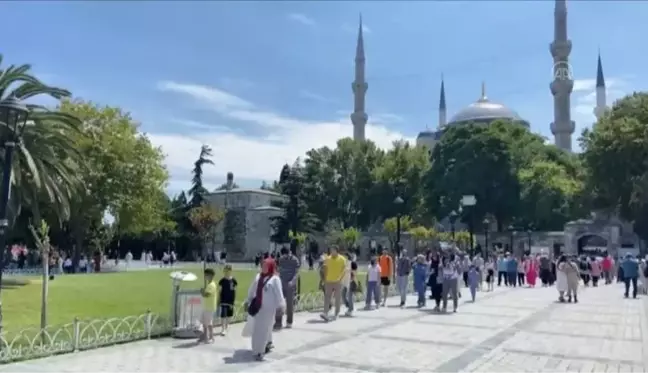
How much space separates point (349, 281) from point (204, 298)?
17.1 ft

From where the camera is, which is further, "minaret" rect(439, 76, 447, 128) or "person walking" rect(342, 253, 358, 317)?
"minaret" rect(439, 76, 447, 128)

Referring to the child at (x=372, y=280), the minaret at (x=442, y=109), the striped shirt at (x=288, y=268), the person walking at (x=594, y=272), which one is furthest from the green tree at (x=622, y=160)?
the minaret at (x=442, y=109)

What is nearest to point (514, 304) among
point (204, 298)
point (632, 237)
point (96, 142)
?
point (204, 298)

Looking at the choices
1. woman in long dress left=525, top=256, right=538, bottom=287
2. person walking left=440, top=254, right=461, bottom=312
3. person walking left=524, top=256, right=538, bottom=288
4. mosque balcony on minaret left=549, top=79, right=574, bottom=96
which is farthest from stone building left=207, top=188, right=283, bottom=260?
person walking left=440, top=254, right=461, bottom=312

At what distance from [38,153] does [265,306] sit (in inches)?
614

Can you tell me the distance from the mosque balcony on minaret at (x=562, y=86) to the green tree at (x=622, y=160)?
989 inches

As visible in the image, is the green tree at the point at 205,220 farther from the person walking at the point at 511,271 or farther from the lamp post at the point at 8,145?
the lamp post at the point at 8,145

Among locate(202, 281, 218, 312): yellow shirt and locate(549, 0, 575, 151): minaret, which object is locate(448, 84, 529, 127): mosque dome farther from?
locate(202, 281, 218, 312): yellow shirt

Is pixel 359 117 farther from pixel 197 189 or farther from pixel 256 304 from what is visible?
pixel 256 304

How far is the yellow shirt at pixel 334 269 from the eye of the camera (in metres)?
14.4

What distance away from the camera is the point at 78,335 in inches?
400

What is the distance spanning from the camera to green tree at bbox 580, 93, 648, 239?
42844 millimetres

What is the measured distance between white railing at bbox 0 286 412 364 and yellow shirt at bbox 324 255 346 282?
3.74m

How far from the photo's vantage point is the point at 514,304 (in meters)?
19.3
